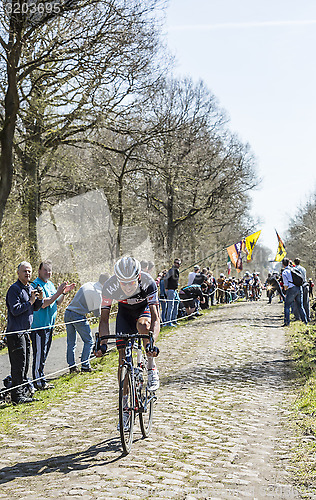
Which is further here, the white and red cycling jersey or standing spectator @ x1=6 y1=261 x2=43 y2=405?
standing spectator @ x1=6 y1=261 x2=43 y2=405

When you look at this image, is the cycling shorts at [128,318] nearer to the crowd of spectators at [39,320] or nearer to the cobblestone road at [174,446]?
the cobblestone road at [174,446]

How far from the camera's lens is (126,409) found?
20.6ft

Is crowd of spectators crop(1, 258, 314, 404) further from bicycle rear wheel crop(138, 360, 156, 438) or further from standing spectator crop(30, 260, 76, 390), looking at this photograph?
bicycle rear wheel crop(138, 360, 156, 438)

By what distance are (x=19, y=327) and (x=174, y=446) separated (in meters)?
3.76

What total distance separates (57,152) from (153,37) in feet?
27.4

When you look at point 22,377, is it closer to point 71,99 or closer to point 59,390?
point 59,390

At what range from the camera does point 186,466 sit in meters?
5.82

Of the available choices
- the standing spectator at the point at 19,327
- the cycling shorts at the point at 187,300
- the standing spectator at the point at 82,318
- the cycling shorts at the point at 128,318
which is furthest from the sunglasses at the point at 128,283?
the cycling shorts at the point at 187,300

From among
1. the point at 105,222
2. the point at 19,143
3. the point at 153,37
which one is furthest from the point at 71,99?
the point at 105,222

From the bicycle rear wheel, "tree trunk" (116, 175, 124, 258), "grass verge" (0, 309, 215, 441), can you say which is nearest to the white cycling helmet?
the bicycle rear wheel

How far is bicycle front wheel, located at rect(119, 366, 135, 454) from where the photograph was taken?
6066 millimetres

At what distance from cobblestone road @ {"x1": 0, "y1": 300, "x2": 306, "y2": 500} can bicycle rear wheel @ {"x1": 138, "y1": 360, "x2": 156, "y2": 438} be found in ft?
0.53

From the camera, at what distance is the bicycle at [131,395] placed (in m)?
6.16

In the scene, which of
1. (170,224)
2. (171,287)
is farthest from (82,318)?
(170,224)
